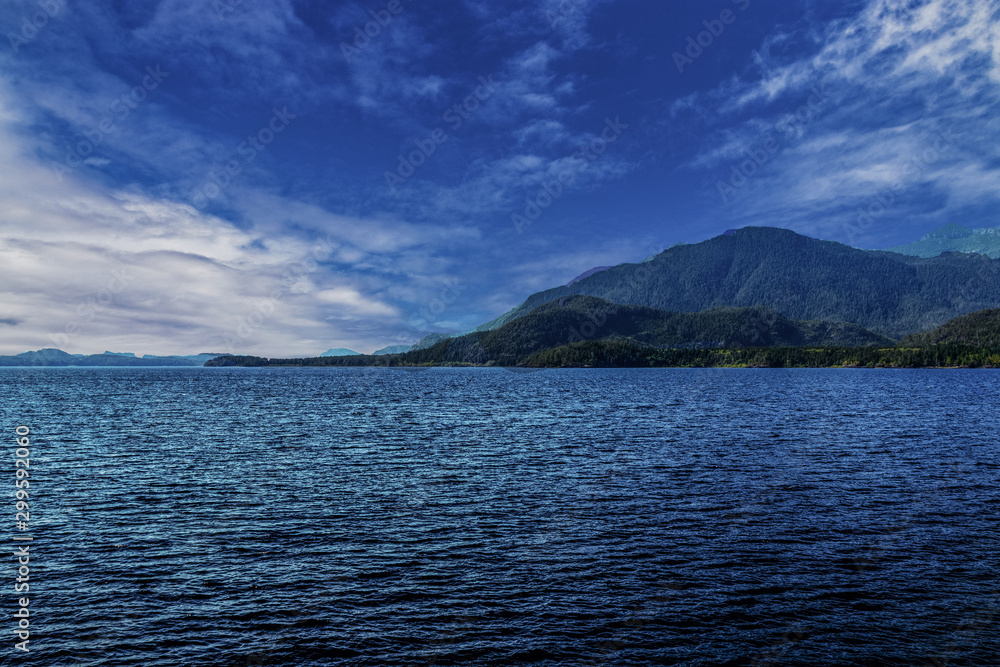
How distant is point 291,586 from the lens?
25422mm

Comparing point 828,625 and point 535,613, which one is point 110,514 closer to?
point 535,613

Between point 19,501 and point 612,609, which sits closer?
point 612,609

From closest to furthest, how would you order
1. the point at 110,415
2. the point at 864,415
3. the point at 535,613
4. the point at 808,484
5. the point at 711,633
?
the point at 711,633
the point at 535,613
the point at 808,484
the point at 864,415
the point at 110,415

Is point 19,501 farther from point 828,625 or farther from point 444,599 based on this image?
point 828,625

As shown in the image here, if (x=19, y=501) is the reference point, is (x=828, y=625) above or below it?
below

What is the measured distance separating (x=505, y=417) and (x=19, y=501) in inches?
2763

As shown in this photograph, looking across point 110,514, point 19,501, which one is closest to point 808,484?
point 110,514

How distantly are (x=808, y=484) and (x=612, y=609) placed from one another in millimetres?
30112

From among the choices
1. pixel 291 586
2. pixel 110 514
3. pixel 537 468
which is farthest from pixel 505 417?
pixel 291 586

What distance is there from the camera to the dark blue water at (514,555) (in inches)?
811

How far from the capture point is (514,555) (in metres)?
29.2

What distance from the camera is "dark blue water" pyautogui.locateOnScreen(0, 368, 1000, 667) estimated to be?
67.6 ft

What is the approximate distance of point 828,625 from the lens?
2189cm

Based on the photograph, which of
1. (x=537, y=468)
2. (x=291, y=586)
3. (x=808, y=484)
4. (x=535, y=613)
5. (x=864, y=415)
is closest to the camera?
(x=535, y=613)
